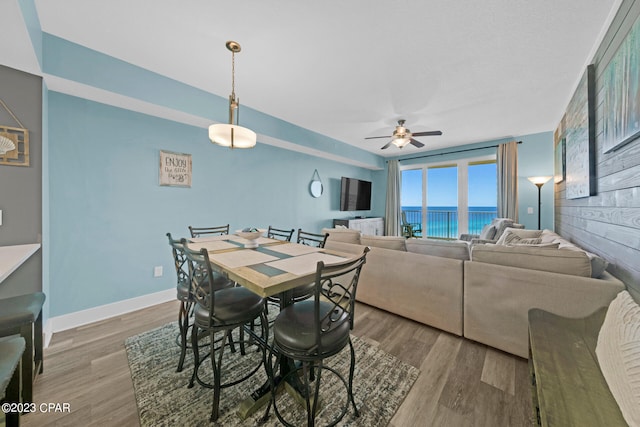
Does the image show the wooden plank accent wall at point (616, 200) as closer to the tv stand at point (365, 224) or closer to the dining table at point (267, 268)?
the dining table at point (267, 268)

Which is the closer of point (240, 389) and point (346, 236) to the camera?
point (240, 389)

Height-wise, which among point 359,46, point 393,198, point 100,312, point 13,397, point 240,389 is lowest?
point 240,389

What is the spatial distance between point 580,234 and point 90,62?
4.90 m

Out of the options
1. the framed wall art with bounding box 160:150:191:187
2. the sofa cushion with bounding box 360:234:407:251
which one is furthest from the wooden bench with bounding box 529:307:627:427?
the framed wall art with bounding box 160:150:191:187

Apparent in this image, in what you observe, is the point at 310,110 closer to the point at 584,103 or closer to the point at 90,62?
the point at 90,62

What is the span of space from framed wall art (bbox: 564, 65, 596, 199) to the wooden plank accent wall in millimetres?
65

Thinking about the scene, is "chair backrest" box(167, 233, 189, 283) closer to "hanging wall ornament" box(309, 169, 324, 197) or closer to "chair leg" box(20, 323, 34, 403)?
"chair leg" box(20, 323, 34, 403)

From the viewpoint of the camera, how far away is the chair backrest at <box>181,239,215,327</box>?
115 cm

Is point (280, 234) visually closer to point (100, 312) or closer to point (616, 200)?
point (100, 312)

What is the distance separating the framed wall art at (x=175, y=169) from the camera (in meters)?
2.67

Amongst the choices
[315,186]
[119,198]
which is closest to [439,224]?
[315,186]

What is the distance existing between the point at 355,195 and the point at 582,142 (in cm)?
389

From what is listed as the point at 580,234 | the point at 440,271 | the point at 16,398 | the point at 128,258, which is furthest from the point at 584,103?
the point at 128,258

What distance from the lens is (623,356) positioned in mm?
783
